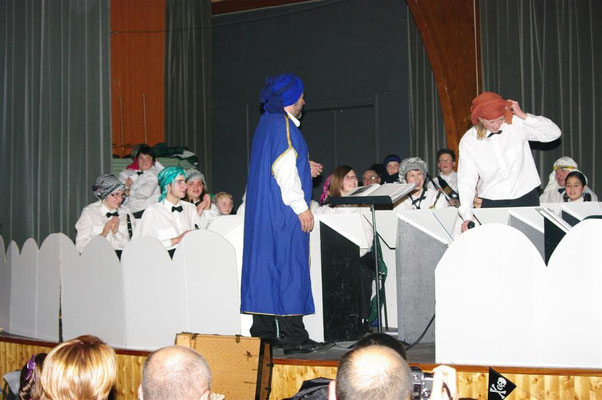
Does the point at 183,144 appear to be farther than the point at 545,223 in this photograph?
Yes

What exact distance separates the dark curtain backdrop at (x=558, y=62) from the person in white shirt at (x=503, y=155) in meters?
2.47

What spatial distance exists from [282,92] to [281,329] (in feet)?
4.78

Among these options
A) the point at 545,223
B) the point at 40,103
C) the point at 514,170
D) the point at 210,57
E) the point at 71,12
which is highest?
the point at 210,57

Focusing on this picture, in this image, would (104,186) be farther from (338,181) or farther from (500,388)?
(500,388)

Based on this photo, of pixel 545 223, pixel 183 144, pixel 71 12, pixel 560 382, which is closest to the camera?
pixel 560 382

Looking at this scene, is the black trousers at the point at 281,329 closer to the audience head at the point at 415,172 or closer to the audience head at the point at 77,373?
the audience head at the point at 415,172

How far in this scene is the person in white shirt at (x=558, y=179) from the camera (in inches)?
→ 266

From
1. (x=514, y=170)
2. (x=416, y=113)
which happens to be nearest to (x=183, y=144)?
(x=416, y=113)

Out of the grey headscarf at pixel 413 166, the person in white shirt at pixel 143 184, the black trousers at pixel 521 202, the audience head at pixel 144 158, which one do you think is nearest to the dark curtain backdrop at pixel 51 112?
the person in white shirt at pixel 143 184

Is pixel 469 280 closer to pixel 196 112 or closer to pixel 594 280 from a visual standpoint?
pixel 594 280

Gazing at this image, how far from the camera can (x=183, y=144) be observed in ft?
35.4

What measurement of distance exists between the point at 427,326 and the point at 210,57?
7.56 metres

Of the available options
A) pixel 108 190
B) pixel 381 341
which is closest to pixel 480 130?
pixel 381 341

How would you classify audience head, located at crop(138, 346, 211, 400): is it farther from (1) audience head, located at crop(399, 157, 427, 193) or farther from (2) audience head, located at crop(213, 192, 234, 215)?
(2) audience head, located at crop(213, 192, 234, 215)
